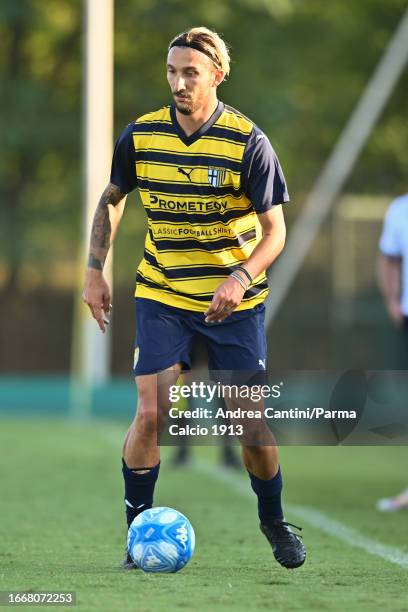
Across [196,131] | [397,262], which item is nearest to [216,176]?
[196,131]

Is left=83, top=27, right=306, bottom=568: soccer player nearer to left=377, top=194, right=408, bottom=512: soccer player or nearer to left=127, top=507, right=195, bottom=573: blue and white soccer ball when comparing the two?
left=127, top=507, right=195, bottom=573: blue and white soccer ball

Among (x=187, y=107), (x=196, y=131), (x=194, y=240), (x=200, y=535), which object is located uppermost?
(x=187, y=107)

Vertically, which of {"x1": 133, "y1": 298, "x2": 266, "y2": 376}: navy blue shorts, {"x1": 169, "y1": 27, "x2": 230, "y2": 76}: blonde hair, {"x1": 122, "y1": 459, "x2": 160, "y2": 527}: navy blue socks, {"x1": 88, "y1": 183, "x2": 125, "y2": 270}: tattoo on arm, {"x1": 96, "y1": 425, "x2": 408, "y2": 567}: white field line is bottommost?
{"x1": 96, "y1": 425, "x2": 408, "y2": 567}: white field line

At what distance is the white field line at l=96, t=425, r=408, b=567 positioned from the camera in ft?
22.7

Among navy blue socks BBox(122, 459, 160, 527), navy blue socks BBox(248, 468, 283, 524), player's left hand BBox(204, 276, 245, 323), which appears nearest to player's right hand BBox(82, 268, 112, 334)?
player's left hand BBox(204, 276, 245, 323)

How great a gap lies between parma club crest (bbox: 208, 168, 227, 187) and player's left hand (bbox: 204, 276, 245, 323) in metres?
0.43

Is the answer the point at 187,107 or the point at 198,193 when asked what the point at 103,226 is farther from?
the point at 187,107

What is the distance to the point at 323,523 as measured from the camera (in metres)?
8.42

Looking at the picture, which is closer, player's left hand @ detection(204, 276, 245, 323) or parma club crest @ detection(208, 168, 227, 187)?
player's left hand @ detection(204, 276, 245, 323)

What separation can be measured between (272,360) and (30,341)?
6.29 m

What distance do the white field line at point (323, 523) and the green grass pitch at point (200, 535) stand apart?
7 cm

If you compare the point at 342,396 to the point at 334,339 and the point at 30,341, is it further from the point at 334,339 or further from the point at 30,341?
the point at 30,341

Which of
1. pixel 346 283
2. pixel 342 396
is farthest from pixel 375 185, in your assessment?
pixel 342 396

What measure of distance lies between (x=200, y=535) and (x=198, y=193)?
2.44m
